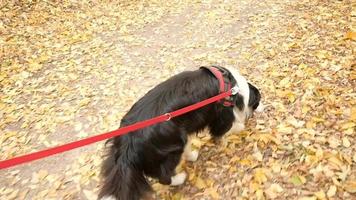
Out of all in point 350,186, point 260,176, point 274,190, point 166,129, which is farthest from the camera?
point 260,176

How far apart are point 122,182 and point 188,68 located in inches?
119

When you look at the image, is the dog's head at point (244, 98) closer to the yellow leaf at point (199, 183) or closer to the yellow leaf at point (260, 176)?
the yellow leaf at point (260, 176)

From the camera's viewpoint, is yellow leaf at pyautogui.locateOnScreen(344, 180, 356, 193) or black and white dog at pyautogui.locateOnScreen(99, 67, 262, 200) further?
yellow leaf at pyautogui.locateOnScreen(344, 180, 356, 193)

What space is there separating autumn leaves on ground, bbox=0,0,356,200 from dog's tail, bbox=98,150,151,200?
74cm

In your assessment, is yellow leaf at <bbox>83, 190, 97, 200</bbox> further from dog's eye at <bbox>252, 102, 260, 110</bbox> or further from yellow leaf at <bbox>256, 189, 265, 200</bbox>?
dog's eye at <bbox>252, 102, 260, 110</bbox>

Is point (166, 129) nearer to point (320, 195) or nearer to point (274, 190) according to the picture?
point (274, 190)

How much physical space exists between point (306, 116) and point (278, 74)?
92 cm

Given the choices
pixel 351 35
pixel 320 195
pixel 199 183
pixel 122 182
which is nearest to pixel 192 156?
pixel 199 183

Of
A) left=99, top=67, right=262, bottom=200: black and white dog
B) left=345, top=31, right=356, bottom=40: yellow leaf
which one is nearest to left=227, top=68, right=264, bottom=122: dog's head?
left=99, top=67, right=262, bottom=200: black and white dog

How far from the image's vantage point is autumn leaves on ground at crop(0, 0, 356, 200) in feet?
9.55

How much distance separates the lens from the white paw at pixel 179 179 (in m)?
2.88

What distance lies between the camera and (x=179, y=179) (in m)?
2.92

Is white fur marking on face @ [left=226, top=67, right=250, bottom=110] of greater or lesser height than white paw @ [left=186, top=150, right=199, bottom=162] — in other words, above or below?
above

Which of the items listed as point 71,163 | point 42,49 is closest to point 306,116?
point 71,163
